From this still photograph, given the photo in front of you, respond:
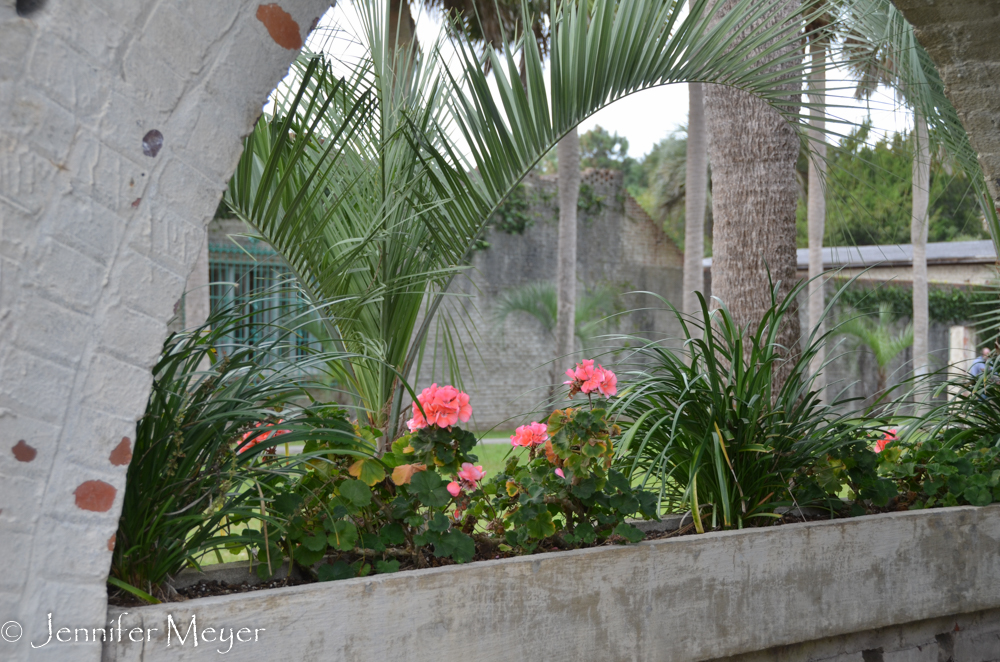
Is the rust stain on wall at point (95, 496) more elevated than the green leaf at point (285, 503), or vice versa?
the rust stain on wall at point (95, 496)

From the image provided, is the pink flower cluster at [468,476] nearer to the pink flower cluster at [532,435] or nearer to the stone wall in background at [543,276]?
the pink flower cluster at [532,435]

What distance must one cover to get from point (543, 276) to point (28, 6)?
1097 cm

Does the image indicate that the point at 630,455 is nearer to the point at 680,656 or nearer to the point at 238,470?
the point at 680,656

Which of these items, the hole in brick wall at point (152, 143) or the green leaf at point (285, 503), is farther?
the green leaf at point (285, 503)

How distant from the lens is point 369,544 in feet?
6.23

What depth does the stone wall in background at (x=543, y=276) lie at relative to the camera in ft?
37.6

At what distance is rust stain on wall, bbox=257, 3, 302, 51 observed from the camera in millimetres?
1482

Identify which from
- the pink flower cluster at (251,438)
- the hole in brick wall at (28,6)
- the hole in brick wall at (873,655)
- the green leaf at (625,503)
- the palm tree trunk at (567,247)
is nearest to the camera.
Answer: the hole in brick wall at (28,6)

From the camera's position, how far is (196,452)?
1698mm

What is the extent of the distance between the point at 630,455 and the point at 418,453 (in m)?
0.86

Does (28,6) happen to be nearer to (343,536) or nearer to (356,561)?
(343,536)

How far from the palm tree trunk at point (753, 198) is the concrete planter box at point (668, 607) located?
4.69 ft

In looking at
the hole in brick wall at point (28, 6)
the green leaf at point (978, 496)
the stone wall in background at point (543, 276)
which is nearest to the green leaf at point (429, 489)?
the hole in brick wall at point (28, 6)

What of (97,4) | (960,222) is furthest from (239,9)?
(960,222)
